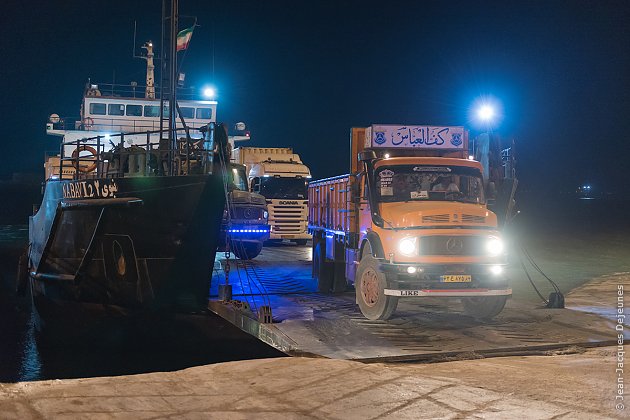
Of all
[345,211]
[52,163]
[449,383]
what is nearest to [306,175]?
[52,163]

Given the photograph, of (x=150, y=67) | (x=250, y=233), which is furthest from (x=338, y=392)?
(x=150, y=67)

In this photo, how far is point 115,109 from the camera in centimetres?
2236

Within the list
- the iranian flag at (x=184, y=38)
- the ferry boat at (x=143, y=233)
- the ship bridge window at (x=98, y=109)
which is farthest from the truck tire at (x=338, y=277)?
the ship bridge window at (x=98, y=109)

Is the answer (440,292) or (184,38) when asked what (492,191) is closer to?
(440,292)

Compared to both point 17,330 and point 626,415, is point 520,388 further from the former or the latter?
point 17,330

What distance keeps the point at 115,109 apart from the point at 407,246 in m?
16.0

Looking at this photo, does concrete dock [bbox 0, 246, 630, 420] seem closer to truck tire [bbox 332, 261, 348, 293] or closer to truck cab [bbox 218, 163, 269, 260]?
truck tire [bbox 332, 261, 348, 293]

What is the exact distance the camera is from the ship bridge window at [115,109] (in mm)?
22281

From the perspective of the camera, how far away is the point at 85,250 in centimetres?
1146

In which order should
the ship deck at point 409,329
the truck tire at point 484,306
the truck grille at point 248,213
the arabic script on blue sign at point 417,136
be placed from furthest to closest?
the truck grille at point 248,213 < the arabic script on blue sign at point 417,136 < the truck tire at point 484,306 < the ship deck at point 409,329

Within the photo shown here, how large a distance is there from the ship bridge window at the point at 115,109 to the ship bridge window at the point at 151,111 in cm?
78

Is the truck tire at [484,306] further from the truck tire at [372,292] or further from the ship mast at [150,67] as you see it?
the ship mast at [150,67]

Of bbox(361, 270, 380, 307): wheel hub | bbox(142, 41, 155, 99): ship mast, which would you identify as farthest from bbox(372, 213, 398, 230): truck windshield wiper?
bbox(142, 41, 155, 99): ship mast

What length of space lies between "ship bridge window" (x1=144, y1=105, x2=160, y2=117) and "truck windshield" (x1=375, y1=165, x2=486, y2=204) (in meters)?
14.6
